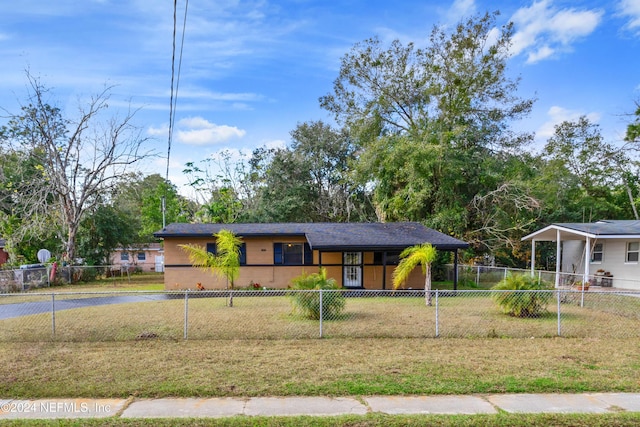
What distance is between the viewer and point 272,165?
111 feet

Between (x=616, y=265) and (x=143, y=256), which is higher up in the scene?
(x=616, y=265)

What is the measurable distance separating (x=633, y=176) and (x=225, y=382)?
35651 millimetres

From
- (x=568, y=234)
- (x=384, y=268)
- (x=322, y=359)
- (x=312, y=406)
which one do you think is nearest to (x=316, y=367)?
(x=322, y=359)

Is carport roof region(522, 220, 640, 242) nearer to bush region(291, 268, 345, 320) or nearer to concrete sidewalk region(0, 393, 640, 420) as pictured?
bush region(291, 268, 345, 320)

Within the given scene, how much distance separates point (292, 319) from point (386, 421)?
592 cm

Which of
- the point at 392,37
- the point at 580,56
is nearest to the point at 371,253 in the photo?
the point at 580,56

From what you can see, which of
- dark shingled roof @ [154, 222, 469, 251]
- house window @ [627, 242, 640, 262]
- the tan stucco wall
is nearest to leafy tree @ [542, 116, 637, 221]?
house window @ [627, 242, 640, 262]

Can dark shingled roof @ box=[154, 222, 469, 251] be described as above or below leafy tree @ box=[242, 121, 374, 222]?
below

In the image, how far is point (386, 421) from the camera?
4438mm

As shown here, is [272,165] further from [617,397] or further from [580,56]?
[617,397]

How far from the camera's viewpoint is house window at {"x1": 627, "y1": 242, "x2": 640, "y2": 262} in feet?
57.0

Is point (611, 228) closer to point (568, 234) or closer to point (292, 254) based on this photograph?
point (568, 234)

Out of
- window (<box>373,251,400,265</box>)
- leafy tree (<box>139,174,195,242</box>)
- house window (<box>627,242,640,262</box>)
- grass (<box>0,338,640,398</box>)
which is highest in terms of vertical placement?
leafy tree (<box>139,174,195,242</box>)

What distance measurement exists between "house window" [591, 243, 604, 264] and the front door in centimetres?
1092
